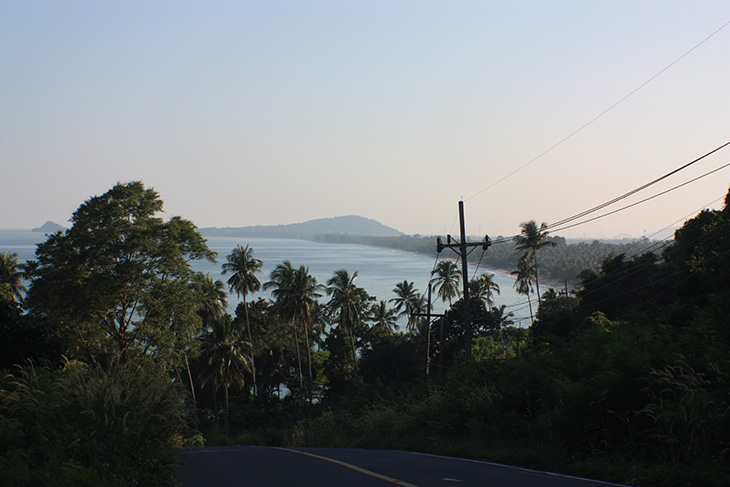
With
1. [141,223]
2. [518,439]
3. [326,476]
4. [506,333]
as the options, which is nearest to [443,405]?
[518,439]

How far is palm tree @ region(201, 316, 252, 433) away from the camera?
56.0m

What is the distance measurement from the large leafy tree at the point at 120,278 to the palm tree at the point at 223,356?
1026 inches

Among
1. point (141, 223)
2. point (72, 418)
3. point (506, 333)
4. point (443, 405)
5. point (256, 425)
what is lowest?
point (256, 425)

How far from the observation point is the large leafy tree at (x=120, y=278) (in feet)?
91.7

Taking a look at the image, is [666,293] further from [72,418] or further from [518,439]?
[72,418]

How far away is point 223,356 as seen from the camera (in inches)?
2205

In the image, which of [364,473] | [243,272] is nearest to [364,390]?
[364,473]

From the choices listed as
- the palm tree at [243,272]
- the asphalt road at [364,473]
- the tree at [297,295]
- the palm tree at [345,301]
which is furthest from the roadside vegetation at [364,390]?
the palm tree at [345,301]

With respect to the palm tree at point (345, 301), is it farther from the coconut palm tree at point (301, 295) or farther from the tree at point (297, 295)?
the coconut palm tree at point (301, 295)

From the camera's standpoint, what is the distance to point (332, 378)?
223ft

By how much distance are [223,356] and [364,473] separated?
158ft

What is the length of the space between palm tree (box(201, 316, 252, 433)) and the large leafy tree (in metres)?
26.1

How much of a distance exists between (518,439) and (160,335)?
20.5 m

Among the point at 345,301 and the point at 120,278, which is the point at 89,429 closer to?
the point at 120,278
